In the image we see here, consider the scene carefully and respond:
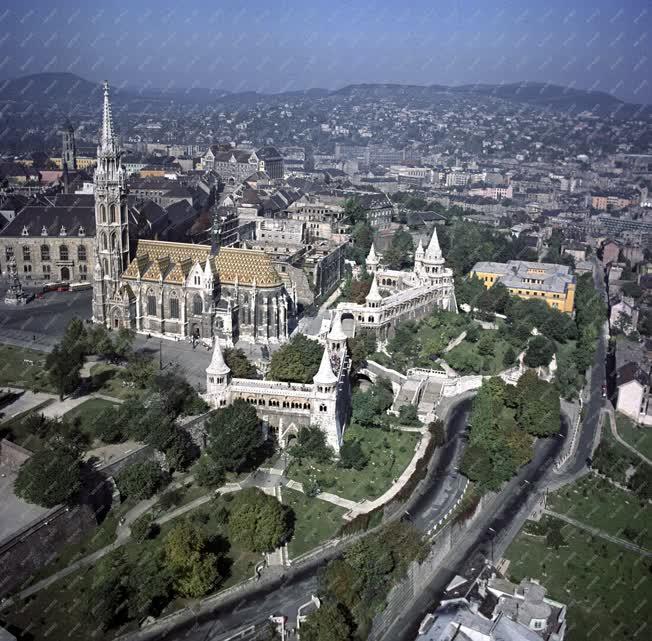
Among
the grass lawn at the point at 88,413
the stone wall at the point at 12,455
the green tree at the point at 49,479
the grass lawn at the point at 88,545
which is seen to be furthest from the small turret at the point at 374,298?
the green tree at the point at 49,479

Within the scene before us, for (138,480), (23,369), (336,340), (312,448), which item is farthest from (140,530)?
(336,340)

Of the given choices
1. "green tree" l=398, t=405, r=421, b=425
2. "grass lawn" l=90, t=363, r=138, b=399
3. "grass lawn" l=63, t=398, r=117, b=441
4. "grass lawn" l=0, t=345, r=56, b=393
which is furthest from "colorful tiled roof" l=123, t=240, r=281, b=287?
"grass lawn" l=63, t=398, r=117, b=441

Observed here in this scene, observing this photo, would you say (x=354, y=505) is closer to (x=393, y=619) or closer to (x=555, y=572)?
(x=393, y=619)

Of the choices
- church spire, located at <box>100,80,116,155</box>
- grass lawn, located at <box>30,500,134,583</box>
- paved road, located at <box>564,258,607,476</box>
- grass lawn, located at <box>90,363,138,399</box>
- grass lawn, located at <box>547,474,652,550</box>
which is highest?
church spire, located at <box>100,80,116,155</box>

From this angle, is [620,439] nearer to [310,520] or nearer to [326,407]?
[326,407]

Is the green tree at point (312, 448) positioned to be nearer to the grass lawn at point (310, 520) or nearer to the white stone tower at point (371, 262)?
the grass lawn at point (310, 520)

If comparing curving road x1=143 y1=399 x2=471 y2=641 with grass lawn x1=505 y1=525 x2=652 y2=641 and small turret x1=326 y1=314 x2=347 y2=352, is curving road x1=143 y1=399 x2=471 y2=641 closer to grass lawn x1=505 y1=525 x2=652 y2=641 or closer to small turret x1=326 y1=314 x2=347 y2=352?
grass lawn x1=505 y1=525 x2=652 y2=641

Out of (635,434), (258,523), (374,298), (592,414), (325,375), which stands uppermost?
(325,375)
